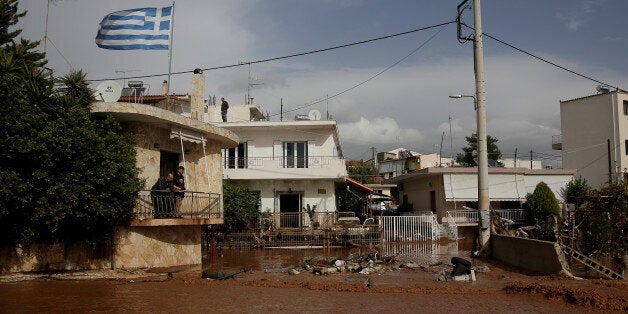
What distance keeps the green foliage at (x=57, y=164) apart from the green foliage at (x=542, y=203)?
23.9 metres

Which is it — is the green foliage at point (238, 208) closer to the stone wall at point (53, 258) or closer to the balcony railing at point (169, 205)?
the balcony railing at point (169, 205)

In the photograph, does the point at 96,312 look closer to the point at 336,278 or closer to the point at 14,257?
the point at 14,257

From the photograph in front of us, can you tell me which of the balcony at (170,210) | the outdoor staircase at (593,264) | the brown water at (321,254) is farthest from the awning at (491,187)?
the balcony at (170,210)

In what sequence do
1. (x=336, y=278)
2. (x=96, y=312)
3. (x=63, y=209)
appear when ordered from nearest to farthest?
(x=96, y=312) → (x=63, y=209) → (x=336, y=278)

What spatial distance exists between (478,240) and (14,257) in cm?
1498

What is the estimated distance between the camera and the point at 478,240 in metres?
18.8

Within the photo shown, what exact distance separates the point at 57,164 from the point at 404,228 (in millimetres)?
19251

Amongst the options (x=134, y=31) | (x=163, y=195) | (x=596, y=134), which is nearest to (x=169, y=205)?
(x=163, y=195)

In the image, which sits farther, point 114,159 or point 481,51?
point 481,51

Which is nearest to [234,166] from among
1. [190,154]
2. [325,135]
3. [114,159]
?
[325,135]

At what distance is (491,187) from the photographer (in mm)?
32156

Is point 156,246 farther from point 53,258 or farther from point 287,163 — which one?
point 287,163

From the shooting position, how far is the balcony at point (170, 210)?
44.6 ft

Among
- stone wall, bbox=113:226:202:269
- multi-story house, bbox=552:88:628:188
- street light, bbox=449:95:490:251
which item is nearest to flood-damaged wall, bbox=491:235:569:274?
street light, bbox=449:95:490:251
